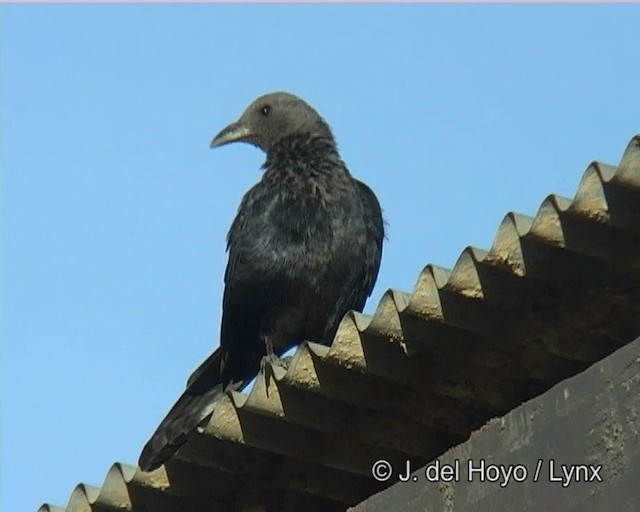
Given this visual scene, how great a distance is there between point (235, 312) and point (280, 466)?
217 cm

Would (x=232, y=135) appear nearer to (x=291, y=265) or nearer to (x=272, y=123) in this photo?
(x=272, y=123)

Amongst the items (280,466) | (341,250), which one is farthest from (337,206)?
(280,466)

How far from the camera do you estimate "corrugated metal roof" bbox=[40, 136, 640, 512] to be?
375 cm

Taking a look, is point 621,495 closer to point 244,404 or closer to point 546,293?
point 546,293

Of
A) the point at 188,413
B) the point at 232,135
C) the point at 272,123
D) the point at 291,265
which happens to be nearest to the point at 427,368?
the point at 188,413

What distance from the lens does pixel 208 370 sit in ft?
21.1

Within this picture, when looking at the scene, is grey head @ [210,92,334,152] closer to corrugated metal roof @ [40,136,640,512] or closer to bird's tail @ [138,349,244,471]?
bird's tail @ [138,349,244,471]

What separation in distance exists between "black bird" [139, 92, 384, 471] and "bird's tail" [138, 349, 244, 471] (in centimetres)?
1

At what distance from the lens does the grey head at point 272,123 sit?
294 inches

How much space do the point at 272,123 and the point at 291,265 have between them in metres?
1.49

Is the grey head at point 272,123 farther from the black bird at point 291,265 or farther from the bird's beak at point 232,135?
the black bird at point 291,265

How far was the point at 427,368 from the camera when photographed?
416 cm

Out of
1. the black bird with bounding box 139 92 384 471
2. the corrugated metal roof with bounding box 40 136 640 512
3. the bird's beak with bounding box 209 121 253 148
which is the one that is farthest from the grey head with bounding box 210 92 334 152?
the corrugated metal roof with bounding box 40 136 640 512

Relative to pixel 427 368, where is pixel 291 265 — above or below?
above
